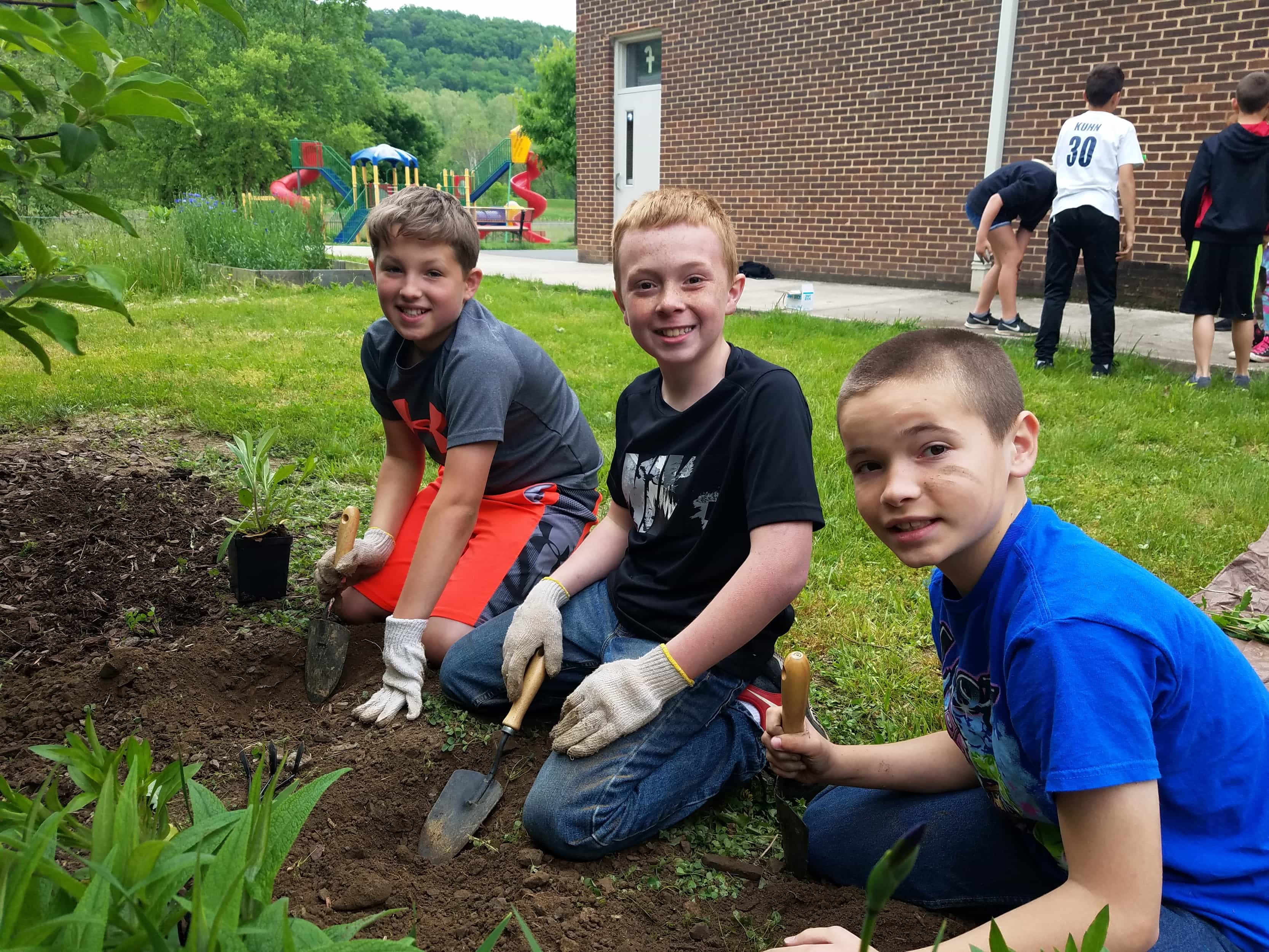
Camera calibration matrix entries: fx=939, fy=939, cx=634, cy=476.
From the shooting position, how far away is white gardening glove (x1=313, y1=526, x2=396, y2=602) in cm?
288

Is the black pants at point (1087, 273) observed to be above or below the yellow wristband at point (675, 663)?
above

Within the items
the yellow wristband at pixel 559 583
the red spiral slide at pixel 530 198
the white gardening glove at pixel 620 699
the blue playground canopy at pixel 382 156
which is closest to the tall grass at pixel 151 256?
the yellow wristband at pixel 559 583

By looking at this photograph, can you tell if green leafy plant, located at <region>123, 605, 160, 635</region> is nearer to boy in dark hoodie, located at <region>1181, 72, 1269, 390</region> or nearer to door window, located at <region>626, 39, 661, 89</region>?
boy in dark hoodie, located at <region>1181, 72, 1269, 390</region>

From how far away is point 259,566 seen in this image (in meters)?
3.05

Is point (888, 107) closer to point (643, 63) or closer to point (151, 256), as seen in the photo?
point (643, 63)

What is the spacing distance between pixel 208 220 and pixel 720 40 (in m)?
7.07

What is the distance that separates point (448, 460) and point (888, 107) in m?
9.82

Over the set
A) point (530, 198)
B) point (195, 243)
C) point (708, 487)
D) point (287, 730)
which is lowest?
point (287, 730)

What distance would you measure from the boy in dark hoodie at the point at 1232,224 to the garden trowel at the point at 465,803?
5.29 metres

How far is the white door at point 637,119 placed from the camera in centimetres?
1392

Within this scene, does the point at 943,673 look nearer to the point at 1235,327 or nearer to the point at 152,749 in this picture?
the point at 152,749

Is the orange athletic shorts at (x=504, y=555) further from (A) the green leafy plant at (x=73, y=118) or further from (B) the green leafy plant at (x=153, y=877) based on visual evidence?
(B) the green leafy plant at (x=153, y=877)

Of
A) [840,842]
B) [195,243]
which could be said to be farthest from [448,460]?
[195,243]

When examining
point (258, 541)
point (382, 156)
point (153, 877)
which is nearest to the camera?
point (153, 877)
